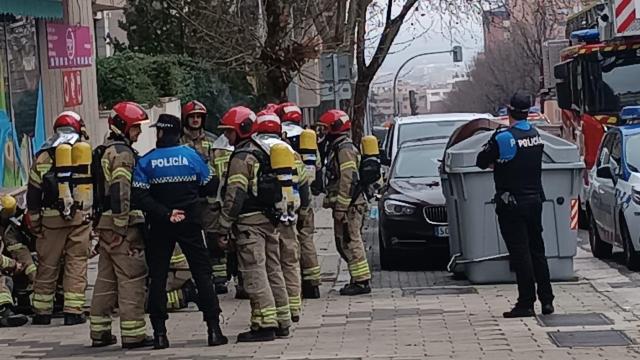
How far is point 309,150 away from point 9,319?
3309mm

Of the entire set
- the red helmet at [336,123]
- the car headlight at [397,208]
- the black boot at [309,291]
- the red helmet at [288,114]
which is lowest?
the black boot at [309,291]

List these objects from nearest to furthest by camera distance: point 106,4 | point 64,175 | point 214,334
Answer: point 214,334 → point 64,175 → point 106,4

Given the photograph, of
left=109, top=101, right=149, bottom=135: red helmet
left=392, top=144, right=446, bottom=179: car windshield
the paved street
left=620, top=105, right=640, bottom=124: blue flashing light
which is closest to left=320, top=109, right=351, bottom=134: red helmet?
the paved street

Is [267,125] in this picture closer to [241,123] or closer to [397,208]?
[241,123]

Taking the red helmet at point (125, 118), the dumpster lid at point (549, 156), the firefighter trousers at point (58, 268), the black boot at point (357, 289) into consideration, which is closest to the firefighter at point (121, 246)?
the red helmet at point (125, 118)

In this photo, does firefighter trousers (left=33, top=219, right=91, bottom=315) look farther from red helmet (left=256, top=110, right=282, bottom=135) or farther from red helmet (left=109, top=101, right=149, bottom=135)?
red helmet (left=256, top=110, right=282, bottom=135)

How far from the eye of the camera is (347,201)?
42.9 ft

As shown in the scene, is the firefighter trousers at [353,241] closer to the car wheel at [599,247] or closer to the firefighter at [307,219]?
the firefighter at [307,219]

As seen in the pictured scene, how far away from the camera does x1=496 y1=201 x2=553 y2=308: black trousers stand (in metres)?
10.9

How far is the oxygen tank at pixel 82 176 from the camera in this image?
11.3 m

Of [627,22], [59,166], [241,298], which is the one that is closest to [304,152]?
[241,298]

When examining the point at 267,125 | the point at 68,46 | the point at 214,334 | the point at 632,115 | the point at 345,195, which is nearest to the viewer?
the point at 214,334

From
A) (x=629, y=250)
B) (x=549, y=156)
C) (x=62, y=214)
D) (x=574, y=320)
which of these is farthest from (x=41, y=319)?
(x=629, y=250)

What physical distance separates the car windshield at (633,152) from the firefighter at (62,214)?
6924mm
